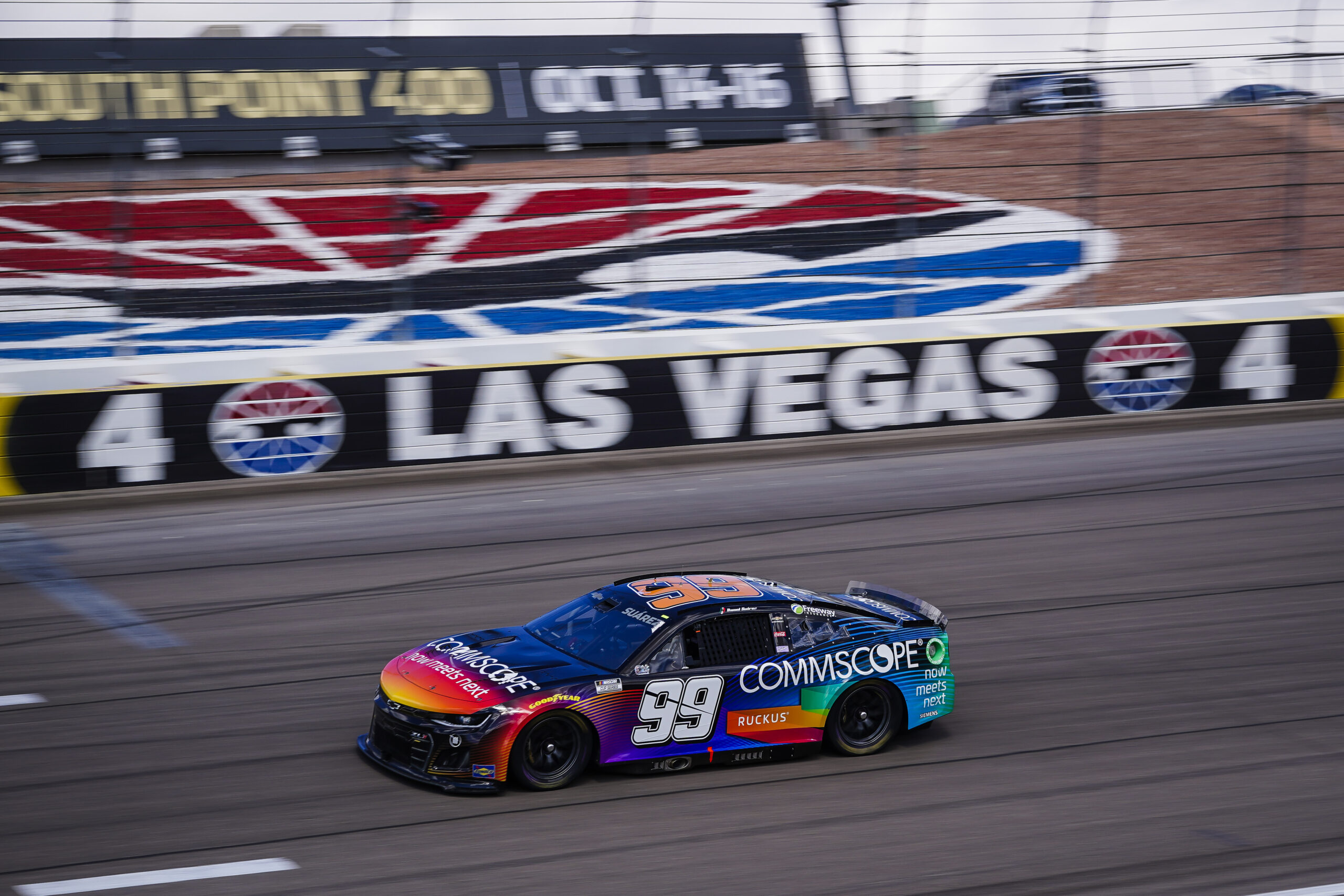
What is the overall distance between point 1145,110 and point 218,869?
1916cm

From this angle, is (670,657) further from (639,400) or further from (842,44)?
(842,44)

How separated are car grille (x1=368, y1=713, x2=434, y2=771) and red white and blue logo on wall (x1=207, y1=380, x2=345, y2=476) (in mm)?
7236

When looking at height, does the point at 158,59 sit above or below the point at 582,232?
above

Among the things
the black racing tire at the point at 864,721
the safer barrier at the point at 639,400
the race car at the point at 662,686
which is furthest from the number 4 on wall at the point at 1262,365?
the black racing tire at the point at 864,721

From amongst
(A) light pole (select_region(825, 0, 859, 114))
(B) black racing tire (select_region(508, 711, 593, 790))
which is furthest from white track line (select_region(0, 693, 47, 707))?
(A) light pole (select_region(825, 0, 859, 114))

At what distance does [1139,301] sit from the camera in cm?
2283

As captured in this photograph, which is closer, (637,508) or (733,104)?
(637,508)

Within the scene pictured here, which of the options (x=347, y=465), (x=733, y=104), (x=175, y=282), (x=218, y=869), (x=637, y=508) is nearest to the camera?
(x=218, y=869)

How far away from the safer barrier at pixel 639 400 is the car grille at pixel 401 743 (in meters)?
7.32

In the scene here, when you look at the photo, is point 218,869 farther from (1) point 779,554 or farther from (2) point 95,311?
(2) point 95,311

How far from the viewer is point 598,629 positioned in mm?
7348

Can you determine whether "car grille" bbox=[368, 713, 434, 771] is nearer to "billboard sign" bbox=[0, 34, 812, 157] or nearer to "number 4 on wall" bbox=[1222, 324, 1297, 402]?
"billboard sign" bbox=[0, 34, 812, 157]

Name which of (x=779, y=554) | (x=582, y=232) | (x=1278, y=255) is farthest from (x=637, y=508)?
(x=1278, y=255)

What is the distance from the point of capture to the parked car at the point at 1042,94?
789 inches
